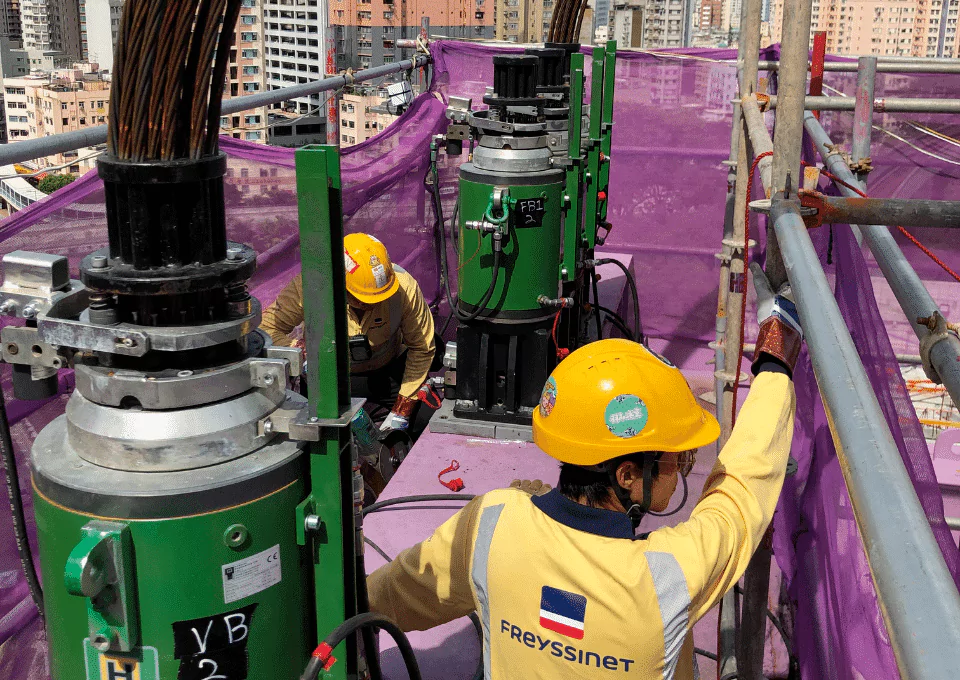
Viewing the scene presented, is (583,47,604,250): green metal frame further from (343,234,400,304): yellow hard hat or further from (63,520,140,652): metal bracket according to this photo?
(63,520,140,652): metal bracket

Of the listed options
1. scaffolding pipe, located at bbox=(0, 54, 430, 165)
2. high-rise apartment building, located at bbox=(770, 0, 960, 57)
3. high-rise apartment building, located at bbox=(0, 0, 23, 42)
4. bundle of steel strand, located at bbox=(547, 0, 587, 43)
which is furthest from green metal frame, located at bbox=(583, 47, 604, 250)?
high-rise apartment building, located at bbox=(0, 0, 23, 42)

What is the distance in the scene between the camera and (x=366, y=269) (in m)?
5.23

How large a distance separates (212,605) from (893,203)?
5.56ft

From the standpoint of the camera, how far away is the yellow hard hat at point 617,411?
2.14m

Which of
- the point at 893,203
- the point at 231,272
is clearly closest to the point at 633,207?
the point at 893,203

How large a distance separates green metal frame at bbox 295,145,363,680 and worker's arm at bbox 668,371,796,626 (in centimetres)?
68

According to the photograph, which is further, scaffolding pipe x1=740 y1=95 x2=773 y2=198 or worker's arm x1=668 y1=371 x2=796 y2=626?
scaffolding pipe x1=740 y1=95 x2=773 y2=198

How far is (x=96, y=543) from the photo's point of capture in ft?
5.34

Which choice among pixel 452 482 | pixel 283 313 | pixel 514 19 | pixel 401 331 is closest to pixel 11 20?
pixel 514 19

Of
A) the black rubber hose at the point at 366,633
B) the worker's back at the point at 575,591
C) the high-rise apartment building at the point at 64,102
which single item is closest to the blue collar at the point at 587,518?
the worker's back at the point at 575,591

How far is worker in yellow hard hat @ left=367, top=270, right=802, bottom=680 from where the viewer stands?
203cm

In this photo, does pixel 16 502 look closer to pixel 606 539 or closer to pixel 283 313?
pixel 606 539

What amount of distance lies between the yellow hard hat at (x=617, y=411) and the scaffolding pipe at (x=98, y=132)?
2091mm

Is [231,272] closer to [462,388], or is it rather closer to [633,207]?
[462,388]
